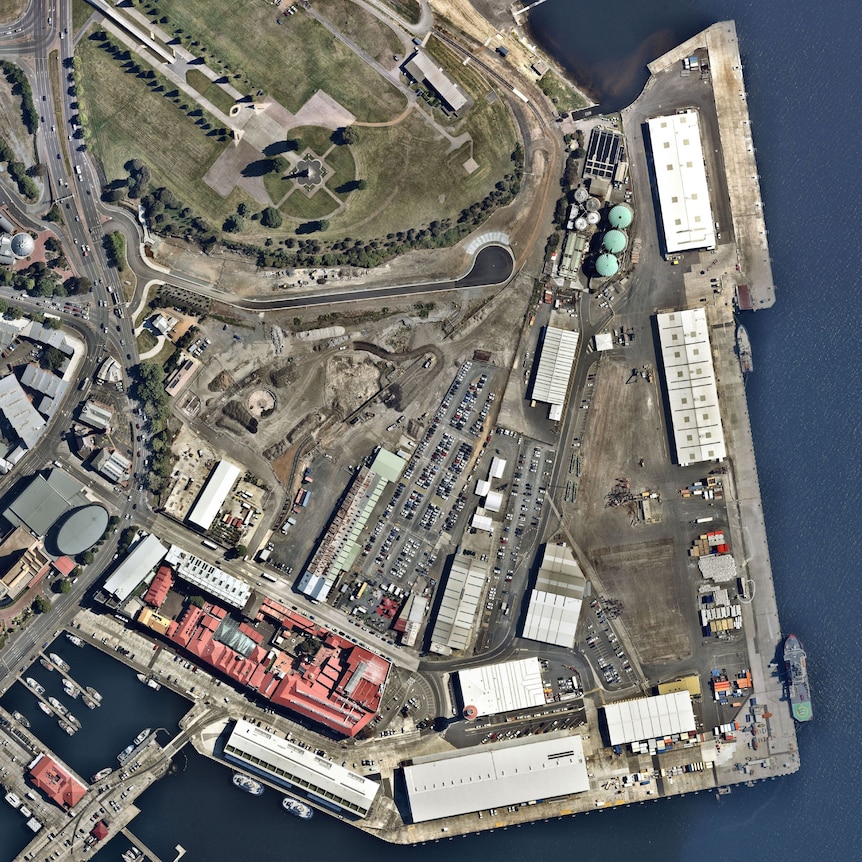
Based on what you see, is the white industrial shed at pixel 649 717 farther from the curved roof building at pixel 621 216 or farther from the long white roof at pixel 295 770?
the curved roof building at pixel 621 216

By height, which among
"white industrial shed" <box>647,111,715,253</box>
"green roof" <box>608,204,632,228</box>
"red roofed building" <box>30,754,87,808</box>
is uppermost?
"white industrial shed" <box>647,111,715,253</box>

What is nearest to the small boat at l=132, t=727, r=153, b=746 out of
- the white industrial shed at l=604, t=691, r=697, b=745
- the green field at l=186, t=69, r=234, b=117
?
the white industrial shed at l=604, t=691, r=697, b=745

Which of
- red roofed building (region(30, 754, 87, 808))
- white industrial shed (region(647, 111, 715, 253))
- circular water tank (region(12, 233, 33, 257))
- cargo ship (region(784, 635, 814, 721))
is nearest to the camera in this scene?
red roofed building (region(30, 754, 87, 808))

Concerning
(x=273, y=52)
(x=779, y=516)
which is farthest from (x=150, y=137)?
(x=779, y=516)

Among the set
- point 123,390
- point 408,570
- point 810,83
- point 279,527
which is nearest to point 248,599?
point 279,527

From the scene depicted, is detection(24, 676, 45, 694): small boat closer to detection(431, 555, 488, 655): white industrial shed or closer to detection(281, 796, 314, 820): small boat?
detection(281, 796, 314, 820): small boat

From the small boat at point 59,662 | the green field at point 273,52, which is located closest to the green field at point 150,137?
the green field at point 273,52

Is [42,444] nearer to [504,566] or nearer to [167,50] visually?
[167,50]
